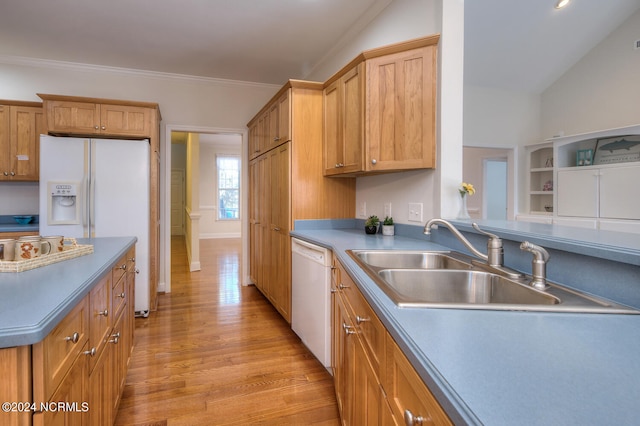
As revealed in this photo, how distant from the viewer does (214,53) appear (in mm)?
3512

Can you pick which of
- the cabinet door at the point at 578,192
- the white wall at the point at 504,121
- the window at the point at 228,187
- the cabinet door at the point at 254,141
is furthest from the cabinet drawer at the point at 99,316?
the window at the point at 228,187

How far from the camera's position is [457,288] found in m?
1.42

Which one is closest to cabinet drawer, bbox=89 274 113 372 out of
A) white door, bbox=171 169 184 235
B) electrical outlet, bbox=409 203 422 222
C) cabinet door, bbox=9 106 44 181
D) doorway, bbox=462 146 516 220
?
electrical outlet, bbox=409 203 422 222

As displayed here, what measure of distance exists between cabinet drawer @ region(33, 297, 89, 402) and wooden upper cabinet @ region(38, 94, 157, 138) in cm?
269

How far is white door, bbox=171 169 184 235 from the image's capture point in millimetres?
9700

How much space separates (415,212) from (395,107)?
74cm

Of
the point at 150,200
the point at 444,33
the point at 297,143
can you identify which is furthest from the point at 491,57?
the point at 150,200

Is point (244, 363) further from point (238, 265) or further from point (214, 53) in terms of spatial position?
point (238, 265)

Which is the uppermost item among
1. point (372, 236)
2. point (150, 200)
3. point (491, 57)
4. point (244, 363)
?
point (491, 57)

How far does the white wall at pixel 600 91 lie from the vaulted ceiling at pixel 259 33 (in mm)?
153

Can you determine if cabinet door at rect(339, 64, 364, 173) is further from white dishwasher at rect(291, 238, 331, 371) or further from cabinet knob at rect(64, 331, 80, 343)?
cabinet knob at rect(64, 331, 80, 343)

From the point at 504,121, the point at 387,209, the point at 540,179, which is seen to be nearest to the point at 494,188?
the point at 540,179

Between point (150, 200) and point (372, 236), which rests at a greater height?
point (150, 200)

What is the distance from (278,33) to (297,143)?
118cm
